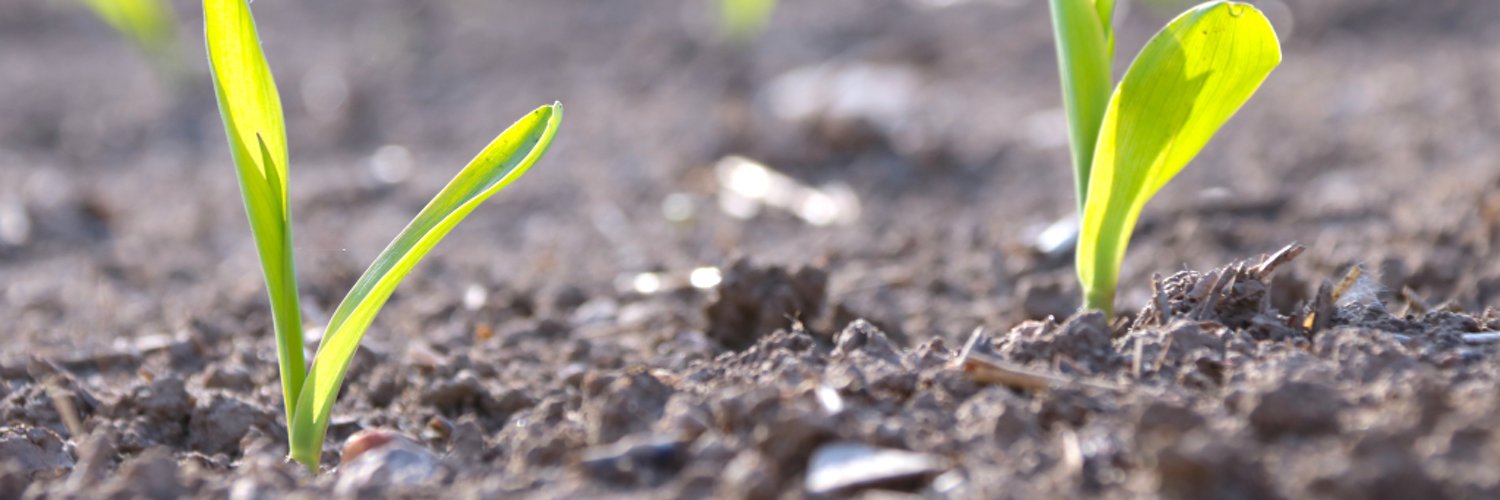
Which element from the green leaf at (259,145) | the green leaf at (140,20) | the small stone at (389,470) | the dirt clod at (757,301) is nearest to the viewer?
the small stone at (389,470)

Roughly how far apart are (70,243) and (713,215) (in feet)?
4.68

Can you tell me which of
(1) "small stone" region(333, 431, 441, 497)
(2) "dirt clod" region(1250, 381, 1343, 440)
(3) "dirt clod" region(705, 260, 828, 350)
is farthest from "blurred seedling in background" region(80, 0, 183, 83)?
(2) "dirt clod" region(1250, 381, 1343, 440)

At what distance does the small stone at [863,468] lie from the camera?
0.93 meters

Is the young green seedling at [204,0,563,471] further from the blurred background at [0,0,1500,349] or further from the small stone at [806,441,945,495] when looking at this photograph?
the blurred background at [0,0,1500,349]

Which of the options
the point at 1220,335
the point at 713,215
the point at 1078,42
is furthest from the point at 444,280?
the point at 1220,335

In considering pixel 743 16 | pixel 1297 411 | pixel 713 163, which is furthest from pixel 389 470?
pixel 743 16

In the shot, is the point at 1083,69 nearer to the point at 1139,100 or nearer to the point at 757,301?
the point at 1139,100

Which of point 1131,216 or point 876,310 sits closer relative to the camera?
point 1131,216

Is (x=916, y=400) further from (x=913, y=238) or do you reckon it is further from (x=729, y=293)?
(x=913, y=238)

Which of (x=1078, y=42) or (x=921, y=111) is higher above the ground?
(x=1078, y=42)

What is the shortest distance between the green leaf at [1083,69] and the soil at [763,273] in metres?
0.17

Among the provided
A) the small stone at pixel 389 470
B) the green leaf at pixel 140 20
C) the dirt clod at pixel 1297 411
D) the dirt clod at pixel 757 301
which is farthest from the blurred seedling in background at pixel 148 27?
the dirt clod at pixel 1297 411

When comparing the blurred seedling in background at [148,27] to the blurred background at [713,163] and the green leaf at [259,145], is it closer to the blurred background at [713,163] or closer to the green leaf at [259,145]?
the blurred background at [713,163]

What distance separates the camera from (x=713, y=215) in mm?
3127
